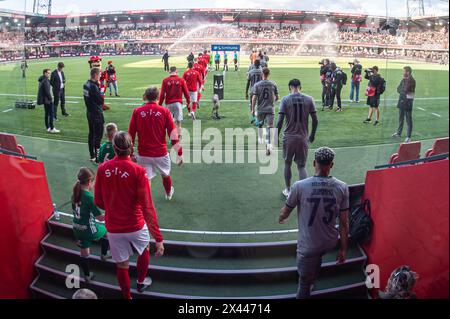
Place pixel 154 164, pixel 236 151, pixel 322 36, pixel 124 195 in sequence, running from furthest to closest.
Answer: pixel 322 36 < pixel 236 151 < pixel 154 164 < pixel 124 195

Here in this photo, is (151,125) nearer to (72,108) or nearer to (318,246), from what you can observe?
(318,246)

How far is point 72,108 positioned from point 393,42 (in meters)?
12.2

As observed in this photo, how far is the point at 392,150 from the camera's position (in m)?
6.46

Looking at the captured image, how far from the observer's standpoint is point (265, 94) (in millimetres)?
9156

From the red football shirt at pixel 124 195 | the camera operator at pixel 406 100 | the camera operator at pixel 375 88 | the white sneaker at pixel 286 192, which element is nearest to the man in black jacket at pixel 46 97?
the white sneaker at pixel 286 192

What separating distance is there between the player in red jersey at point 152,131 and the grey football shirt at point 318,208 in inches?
114

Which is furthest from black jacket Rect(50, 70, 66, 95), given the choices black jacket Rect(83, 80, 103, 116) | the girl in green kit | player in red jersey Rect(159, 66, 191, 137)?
the girl in green kit

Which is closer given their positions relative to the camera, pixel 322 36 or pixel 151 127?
pixel 151 127

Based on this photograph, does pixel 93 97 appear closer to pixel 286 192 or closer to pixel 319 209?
pixel 286 192

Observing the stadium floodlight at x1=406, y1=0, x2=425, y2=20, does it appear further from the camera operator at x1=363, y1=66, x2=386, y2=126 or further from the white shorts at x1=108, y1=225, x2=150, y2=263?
the camera operator at x1=363, y1=66, x2=386, y2=126

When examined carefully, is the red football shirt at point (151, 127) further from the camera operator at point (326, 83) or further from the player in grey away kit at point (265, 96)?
the camera operator at point (326, 83)

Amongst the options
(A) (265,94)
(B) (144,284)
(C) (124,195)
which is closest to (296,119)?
(A) (265,94)

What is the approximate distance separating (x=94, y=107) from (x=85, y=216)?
4.14 metres
